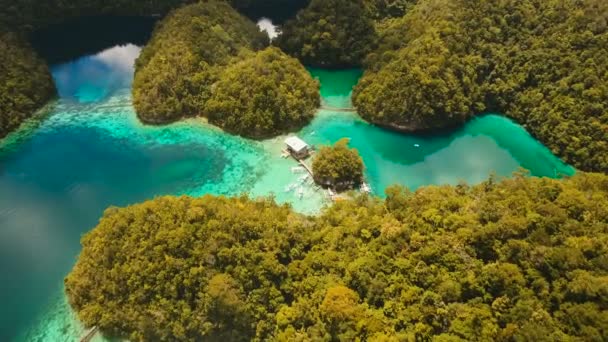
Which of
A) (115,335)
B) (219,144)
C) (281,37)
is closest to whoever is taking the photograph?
(115,335)

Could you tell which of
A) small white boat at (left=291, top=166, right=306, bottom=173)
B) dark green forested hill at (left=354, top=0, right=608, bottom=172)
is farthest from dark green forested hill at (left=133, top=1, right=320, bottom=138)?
dark green forested hill at (left=354, top=0, right=608, bottom=172)

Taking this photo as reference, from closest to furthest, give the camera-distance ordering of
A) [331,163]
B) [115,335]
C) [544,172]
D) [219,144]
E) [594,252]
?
1. [594,252]
2. [115,335]
3. [331,163]
4. [544,172]
5. [219,144]

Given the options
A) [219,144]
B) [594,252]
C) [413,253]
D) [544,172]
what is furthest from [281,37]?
[594,252]

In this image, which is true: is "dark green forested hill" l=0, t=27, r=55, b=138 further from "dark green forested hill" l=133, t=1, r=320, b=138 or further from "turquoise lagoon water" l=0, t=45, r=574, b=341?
"dark green forested hill" l=133, t=1, r=320, b=138

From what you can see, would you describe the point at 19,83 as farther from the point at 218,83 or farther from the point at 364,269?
the point at 364,269

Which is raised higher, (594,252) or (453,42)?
(453,42)

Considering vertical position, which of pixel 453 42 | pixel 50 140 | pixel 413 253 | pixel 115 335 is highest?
pixel 453 42

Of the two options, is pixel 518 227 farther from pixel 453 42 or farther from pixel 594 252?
pixel 453 42

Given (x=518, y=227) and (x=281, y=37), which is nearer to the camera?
(x=518, y=227)
